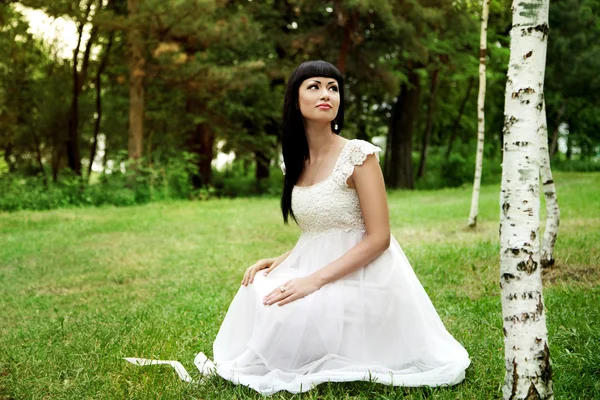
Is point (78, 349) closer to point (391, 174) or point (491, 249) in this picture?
point (491, 249)

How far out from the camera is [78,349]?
172 inches

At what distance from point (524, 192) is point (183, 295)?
4352 mm

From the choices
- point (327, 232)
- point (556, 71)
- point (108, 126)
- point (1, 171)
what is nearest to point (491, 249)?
point (327, 232)

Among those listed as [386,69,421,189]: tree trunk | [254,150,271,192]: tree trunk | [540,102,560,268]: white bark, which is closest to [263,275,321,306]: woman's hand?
[540,102,560,268]: white bark

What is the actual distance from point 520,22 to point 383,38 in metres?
16.6

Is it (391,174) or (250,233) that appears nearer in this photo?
(250,233)

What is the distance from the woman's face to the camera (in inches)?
133

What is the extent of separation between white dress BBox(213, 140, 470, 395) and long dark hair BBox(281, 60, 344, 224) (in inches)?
8.7

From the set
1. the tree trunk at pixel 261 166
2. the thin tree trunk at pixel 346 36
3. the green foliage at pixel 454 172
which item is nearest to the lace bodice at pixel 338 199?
the thin tree trunk at pixel 346 36

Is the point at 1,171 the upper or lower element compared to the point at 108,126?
lower

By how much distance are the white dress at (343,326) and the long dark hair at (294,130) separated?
0.72 feet

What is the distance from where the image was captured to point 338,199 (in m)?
3.40

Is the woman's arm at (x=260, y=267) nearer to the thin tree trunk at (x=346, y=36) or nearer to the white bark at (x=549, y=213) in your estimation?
the white bark at (x=549, y=213)

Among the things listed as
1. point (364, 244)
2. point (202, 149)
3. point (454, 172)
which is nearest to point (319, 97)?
point (364, 244)
